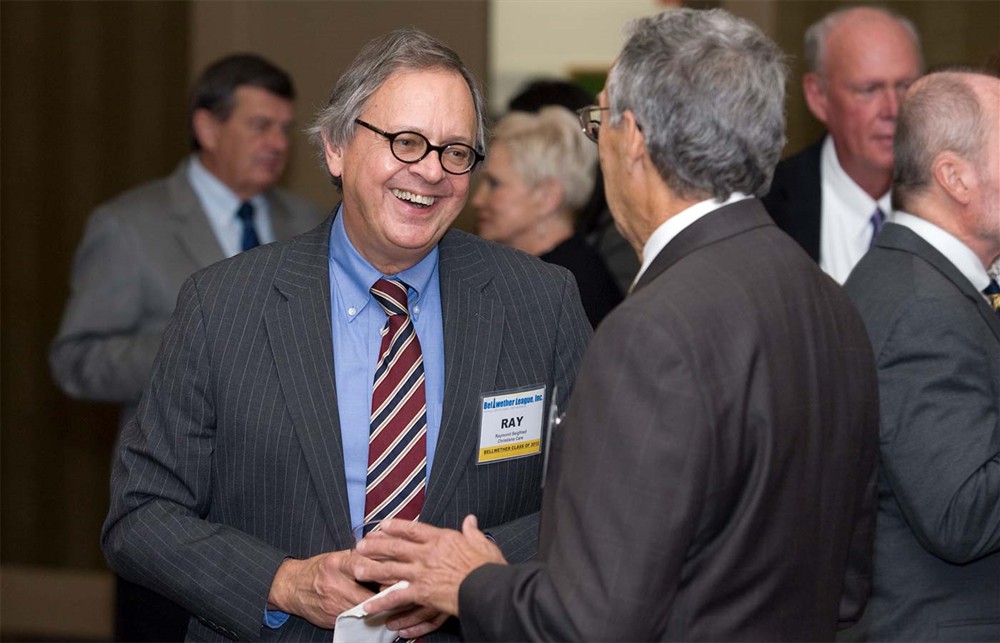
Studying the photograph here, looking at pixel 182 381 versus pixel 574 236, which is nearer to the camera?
pixel 182 381

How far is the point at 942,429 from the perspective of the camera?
2178 millimetres

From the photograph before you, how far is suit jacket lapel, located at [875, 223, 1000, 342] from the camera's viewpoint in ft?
7.61

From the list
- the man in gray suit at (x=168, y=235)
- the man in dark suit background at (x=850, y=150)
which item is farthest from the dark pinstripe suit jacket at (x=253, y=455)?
the man in dark suit background at (x=850, y=150)

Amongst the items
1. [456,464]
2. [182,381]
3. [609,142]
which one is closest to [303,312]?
[182,381]

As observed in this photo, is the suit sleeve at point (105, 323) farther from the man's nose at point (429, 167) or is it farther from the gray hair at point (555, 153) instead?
the man's nose at point (429, 167)

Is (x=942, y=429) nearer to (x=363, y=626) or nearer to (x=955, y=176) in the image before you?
(x=955, y=176)

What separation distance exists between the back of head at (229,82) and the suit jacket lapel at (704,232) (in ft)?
9.23

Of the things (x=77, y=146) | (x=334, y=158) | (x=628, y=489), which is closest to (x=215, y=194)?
(x=77, y=146)

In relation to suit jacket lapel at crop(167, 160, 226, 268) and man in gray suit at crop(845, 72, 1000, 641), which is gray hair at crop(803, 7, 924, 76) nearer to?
man in gray suit at crop(845, 72, 1000, 641)

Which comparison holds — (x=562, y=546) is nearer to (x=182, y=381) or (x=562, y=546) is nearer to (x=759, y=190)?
(x=759, y=190)

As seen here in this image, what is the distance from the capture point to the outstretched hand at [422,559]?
A: 72.4 inches

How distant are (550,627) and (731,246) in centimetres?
59

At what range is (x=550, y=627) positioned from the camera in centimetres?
166

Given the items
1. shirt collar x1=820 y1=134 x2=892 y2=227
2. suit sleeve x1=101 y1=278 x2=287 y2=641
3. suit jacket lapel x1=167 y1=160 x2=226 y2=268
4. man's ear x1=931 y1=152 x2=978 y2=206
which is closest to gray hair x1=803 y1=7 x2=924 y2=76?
shirt collar x1=820 y1=134 x2=892 y2=227
